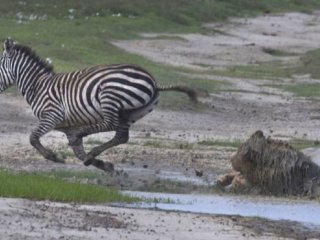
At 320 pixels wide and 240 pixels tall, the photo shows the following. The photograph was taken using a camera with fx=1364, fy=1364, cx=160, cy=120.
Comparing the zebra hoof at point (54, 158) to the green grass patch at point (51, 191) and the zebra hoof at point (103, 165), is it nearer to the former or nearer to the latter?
the zebra hoof at point (103, 165)

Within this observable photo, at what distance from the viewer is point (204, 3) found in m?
66.6

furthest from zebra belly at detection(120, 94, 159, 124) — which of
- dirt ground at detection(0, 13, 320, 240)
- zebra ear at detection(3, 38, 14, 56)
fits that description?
zebra ear at detection(3, 38, 14, 56)

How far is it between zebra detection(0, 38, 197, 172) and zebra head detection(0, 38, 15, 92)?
0.68 ft

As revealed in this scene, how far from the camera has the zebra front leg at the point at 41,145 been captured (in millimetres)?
18562

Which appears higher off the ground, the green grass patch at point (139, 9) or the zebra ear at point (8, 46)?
the green grass patch at point (139, 9)

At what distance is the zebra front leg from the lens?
60.9ft

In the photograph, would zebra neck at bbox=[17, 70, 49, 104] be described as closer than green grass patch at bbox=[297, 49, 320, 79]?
Yes

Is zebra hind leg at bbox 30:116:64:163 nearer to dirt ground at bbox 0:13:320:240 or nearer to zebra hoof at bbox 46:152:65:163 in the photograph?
zebra hoof at bbox 46:152:65:163

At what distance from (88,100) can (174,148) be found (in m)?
2.86

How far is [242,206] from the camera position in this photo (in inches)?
619

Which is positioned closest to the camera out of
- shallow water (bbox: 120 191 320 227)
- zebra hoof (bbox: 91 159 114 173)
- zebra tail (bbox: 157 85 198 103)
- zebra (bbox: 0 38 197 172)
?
shallow water (bbox: 120 191 320 227)

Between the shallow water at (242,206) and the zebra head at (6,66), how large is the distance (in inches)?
175

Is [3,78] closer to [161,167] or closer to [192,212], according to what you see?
[161,167]

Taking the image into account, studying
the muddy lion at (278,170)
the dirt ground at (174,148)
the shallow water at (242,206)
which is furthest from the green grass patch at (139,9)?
the shallow water at (242,206)
